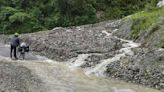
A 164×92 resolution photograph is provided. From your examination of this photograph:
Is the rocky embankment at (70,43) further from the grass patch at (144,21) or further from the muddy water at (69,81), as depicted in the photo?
the muddy water at (69,81)

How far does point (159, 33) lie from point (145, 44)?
1.60 meters

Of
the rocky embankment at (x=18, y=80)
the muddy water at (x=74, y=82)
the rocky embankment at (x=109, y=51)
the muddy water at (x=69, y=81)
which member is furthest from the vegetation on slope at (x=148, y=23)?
the rocky embankment at (x=18, y=80)

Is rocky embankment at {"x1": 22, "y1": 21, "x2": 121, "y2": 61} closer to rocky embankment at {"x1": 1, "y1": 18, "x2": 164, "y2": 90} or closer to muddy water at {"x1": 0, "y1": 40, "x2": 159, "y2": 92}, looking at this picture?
rocky embankment at {"x1": 1, "y1": 18, "x2": 164, "y2": 90}

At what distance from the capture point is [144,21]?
39.7 m

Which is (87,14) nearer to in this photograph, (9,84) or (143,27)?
(143,27)

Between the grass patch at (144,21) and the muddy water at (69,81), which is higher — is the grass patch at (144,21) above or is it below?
above

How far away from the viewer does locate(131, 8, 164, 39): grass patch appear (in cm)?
3779

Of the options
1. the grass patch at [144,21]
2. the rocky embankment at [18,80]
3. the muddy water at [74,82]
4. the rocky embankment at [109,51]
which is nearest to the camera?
the rocky embankment at [18,80]

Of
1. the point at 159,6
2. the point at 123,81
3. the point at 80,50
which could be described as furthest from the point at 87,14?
the point at 123,81

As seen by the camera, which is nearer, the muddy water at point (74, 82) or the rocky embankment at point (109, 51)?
the muddy water at point (74, 82)

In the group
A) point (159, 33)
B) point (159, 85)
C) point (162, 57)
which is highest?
point (159, 33)

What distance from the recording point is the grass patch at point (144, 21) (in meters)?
37.8

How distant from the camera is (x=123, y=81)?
2538cm

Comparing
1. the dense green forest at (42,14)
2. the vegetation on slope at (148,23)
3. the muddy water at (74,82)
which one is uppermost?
the dense green forest at (42,14)
